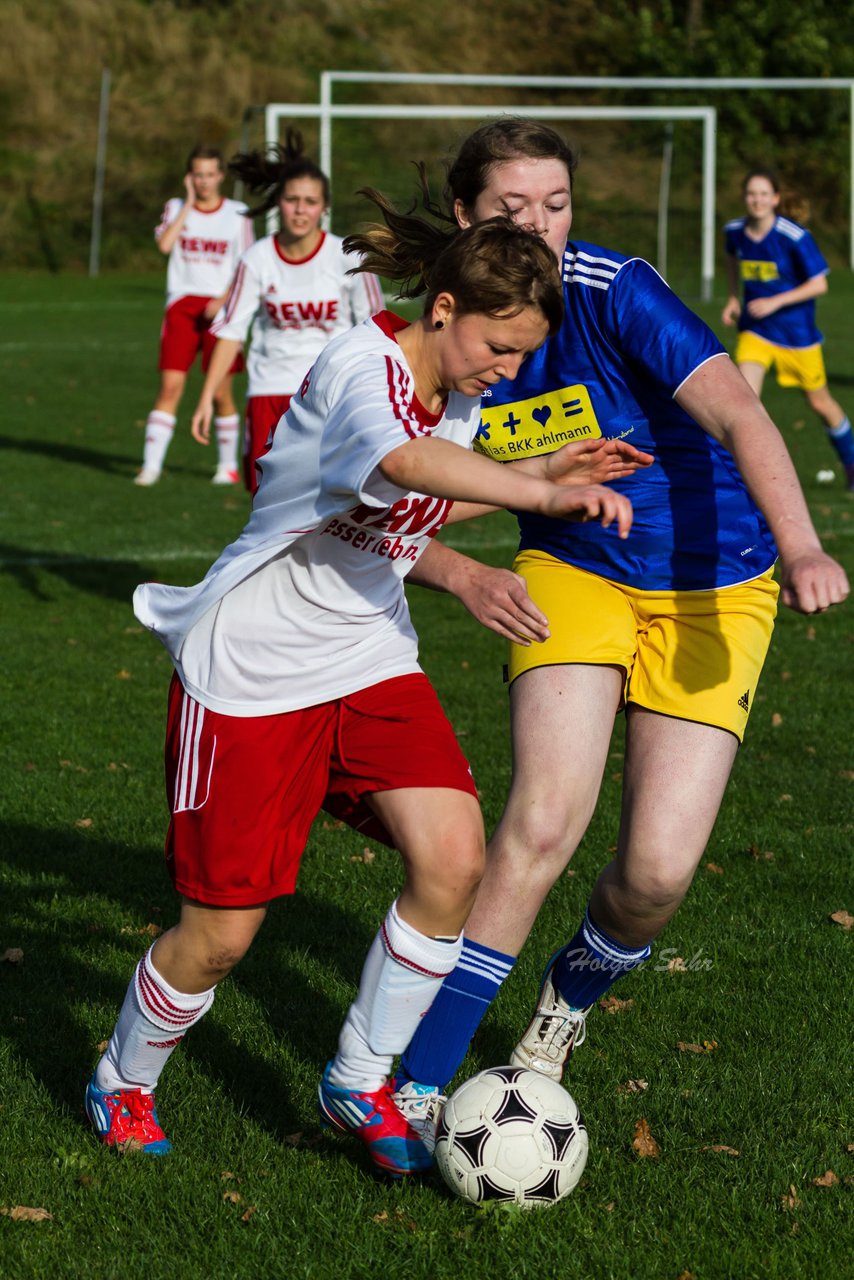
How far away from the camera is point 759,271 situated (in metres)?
13.9

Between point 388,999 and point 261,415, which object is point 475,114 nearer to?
point 261,415


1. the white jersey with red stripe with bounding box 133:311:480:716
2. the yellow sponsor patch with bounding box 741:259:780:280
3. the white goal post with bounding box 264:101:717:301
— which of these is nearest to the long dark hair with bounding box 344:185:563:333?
the white jersey with red stripe with bounding box 133:311:480:716

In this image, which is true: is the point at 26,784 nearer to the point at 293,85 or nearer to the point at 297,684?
the point at 297,684

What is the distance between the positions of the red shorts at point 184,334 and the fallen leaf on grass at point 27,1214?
10932 mm

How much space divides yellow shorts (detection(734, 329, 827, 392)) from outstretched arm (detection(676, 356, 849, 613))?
33.3 ft

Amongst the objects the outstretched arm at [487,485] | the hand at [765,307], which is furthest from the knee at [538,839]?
the hand at [765,307]

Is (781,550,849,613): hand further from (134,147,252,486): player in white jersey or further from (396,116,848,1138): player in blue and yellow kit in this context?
(134,147,252,486): player in white jersey

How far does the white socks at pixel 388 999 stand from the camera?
339 cm

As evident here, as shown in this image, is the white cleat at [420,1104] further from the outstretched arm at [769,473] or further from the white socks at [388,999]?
the outstretched arm at [769,473]

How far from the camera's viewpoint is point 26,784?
6250 mm

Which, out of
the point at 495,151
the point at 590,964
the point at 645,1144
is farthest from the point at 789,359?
the point at 645,1144

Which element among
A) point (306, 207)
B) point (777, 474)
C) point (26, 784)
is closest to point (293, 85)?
point (306, 207)

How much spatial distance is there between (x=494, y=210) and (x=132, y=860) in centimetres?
274

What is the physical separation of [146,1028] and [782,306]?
10905mm
